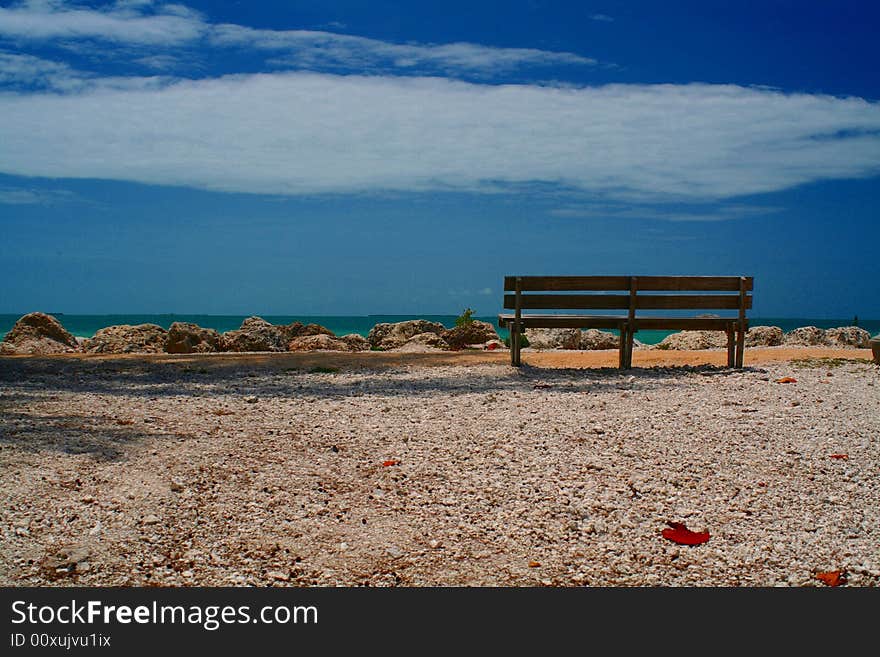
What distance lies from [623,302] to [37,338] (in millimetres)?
13882

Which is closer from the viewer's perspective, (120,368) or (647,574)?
(647,574)

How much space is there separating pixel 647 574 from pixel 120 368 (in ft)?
33.2

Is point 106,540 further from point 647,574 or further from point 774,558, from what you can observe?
point 774,558

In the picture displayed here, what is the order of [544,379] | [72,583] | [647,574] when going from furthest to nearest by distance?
[544,379], [647,574], [72,583]

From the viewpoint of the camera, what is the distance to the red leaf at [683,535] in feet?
15.5

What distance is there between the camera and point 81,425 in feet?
22.9

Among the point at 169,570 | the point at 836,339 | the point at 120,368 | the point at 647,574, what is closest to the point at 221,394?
the point at 120,368

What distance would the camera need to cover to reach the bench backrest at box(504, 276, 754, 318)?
12.0 m

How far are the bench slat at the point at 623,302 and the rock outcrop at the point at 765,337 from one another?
7.78 metres

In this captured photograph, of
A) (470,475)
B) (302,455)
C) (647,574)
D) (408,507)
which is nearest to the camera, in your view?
(647,574)

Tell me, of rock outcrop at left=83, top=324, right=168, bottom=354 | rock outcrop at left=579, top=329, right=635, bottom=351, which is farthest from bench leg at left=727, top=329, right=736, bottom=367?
rock outcrop at left=83, top=324, right=168, bottom=354

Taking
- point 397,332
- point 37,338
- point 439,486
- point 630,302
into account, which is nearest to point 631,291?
point 630,302

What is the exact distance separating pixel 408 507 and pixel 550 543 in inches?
40.4

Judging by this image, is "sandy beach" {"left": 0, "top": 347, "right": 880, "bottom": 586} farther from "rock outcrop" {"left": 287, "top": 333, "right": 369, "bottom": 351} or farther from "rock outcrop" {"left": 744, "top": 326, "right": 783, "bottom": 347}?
"rock outcrop" {"left": 744, "top": 326, "right": 783, "bottom": 347}
